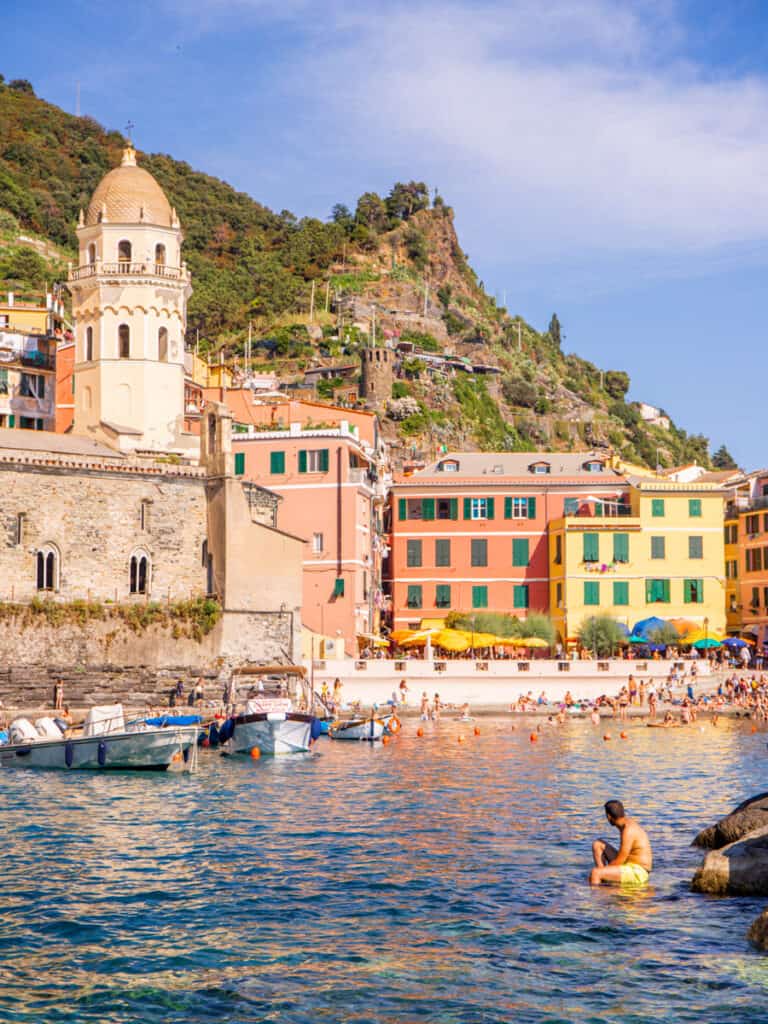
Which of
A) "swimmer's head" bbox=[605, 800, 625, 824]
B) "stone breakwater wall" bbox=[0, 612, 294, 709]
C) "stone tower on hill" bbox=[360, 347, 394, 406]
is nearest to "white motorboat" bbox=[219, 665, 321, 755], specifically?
"stone breakwater wall" bbox=[0, 612, 294, 709]

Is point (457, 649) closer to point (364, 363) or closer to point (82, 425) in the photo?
point (82, 425)

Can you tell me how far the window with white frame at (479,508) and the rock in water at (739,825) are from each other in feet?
146

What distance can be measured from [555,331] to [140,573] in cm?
14362

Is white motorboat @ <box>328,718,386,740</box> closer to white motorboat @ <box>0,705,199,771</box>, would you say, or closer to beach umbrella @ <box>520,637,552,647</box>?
white motorboat @ <box>0,705,199,771</box>

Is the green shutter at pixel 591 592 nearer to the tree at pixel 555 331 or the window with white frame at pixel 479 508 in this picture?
the window with white frame at pixel 479 508

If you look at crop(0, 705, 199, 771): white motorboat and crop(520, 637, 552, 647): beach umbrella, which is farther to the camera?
crop(520, 637, 552, 647): beach umbrella

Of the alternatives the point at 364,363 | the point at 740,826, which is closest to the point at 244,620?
the point at 740,826

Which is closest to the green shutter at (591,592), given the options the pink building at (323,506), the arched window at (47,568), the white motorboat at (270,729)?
the pink building at (323,506)

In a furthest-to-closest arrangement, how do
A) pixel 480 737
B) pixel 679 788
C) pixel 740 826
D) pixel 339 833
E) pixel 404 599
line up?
1. pixel 404 599
2. pixel 480 737
3. pixel 679 788
4. pixel 339 833
5. pixel 740 826

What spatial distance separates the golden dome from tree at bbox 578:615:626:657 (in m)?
26.8

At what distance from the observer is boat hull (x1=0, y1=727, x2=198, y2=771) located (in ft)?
113

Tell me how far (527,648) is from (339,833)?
1484 inches

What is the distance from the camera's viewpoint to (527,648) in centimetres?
6112

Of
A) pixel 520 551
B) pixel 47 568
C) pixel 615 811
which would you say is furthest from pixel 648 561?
pixel 615 811
